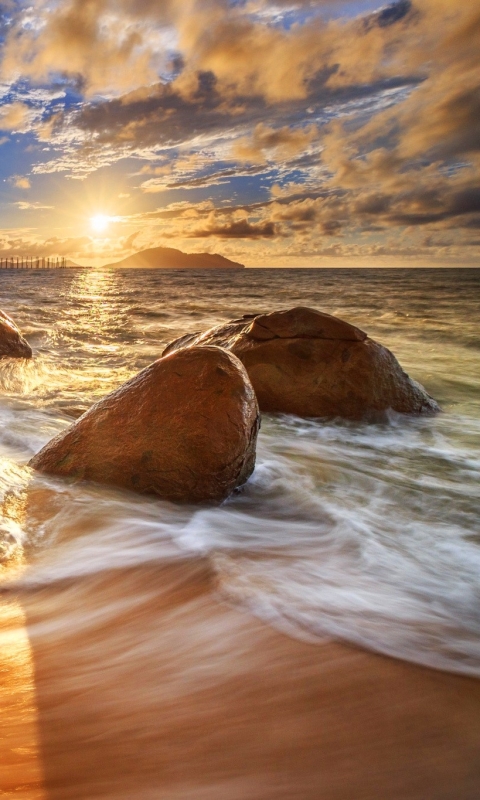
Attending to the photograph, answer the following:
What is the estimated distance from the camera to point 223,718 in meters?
1.30

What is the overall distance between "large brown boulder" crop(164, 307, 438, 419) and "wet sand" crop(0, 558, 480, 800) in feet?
11.7

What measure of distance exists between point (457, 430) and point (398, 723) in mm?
4357

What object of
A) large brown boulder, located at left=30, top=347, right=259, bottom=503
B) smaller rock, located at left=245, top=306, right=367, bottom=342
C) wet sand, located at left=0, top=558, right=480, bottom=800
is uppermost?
smaller rock, located at left=245, top=306, right=367, bottom=342

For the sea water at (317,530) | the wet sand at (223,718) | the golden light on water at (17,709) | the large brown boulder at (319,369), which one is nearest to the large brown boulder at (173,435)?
the sea water at (317,530)

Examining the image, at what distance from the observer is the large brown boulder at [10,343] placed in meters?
7.75

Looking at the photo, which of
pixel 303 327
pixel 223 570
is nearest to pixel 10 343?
pixel 303 327

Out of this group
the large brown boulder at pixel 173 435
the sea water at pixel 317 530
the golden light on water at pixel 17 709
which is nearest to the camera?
the golden light on water at pixel 17 709

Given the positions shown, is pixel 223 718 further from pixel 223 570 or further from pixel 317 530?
pixel 317 530

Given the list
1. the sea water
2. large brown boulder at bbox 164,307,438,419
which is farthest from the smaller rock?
the sea water

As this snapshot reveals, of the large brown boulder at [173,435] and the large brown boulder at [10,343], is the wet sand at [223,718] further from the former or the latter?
the large brown boulder at [10,343]

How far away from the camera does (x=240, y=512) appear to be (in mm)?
3123

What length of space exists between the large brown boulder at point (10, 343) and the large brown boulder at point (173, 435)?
5.02 meters

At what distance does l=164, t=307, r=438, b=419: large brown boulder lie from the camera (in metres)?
5.18

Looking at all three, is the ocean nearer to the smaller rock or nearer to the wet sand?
the wet sand
